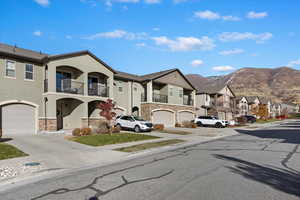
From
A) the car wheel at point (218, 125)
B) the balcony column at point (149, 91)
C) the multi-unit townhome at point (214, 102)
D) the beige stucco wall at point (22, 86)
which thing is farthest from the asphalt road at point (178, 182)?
the multi-unit townhome at point (214, 102)

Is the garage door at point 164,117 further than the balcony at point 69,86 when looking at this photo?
Yes

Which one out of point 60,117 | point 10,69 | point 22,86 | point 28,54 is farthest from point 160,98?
point 10,69

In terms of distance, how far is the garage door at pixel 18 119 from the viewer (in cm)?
1880

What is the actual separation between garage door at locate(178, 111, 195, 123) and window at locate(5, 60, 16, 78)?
77.3 feet

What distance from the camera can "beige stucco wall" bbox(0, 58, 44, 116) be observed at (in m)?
18.7

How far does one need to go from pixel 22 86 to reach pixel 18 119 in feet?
9.31

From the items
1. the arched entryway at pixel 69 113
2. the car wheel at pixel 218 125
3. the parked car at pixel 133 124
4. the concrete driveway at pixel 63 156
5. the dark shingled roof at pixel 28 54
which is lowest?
the car wheel at pixel 218 125

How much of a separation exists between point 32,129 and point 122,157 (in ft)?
41.4

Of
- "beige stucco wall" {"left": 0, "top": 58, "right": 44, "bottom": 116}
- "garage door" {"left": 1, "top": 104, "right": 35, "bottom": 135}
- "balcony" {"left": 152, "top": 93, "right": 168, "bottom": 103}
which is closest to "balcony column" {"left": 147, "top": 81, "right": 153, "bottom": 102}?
"balcony" {"left": 152, "top": 93, "right": 168, "bottom": 103}

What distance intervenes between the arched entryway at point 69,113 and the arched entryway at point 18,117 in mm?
2850

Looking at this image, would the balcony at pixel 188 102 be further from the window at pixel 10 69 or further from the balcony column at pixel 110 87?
the window at pixel 10 69

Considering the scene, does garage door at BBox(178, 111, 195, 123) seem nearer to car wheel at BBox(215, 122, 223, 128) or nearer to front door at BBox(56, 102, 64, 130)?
car wheel at BBox(215, 122, 223, 128)

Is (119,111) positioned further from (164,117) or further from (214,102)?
(214,102)

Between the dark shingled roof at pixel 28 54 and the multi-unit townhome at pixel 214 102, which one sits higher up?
the dark shingled roof at pixel 28 54
